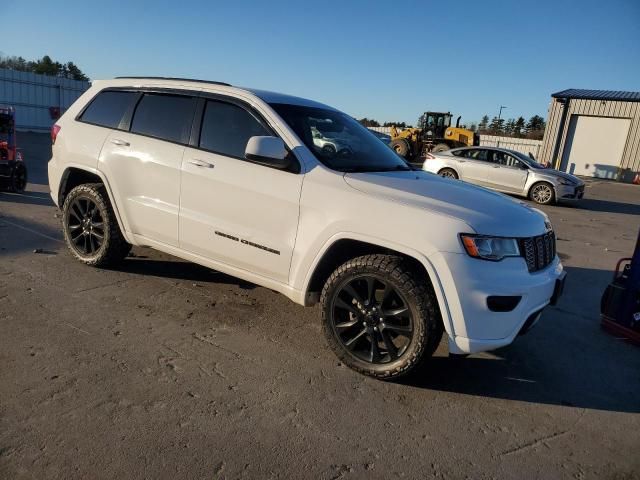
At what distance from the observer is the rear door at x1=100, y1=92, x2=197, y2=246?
3.96 meters

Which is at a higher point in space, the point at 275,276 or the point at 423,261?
the point at 423,261

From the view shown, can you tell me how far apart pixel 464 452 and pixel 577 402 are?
1.13 metres

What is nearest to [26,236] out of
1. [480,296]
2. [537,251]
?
[480,296]

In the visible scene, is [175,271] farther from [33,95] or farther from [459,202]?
[33,95]

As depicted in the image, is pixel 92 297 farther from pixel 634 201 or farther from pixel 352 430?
pixel 634 201

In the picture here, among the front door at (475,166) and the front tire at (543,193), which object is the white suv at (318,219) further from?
the front door at (475,166)

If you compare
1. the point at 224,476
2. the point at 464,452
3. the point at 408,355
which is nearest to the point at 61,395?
the point at 224,476

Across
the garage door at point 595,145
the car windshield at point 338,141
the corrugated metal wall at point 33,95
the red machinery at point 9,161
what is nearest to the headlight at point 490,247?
the car windshield at point 338,141

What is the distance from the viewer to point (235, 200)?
356 centimetres

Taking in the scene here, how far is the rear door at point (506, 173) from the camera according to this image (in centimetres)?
1378

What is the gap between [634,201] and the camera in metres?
17.4

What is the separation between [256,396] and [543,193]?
12714mm

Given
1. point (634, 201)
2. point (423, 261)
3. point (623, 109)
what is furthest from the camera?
point (623, 109)

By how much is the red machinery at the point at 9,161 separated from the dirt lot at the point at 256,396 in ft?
15.3
